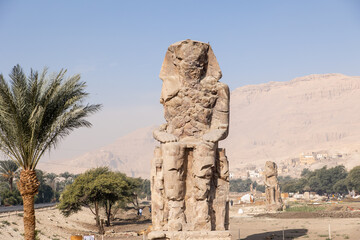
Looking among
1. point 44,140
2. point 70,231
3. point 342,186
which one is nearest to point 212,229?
point 44,140

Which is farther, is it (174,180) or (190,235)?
(174,180)

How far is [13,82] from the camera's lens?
11641 mm

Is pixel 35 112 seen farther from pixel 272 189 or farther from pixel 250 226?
pixel 272 189

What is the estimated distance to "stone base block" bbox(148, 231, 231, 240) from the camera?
408 inches

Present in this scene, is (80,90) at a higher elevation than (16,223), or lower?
higher

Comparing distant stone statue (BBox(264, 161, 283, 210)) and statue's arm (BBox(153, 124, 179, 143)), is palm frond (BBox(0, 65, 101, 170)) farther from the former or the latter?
distant stone statue (BBox(264, 161, 283, 210))

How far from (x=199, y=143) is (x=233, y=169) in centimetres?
17005

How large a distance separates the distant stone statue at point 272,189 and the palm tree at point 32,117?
20815 mm

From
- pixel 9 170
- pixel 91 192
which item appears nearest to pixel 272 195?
pixel 91 192

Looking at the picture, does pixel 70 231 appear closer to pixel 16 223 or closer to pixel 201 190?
pixel 16 223

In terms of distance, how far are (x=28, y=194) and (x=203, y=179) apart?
4563mm

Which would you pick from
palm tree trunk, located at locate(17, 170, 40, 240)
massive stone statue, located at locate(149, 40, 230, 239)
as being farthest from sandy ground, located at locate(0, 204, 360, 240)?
palm tree trunk, located at locate(17, 170, 40, 240)

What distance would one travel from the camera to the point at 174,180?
10797mm

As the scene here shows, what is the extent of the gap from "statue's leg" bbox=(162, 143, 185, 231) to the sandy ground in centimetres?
494
